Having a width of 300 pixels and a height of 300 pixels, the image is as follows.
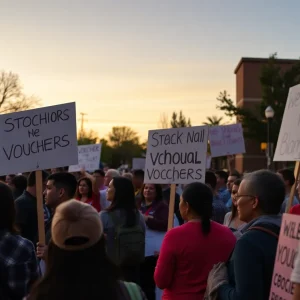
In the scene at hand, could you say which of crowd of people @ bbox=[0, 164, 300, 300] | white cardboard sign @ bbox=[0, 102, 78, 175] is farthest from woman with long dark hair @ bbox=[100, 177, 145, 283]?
white cardboard sign @ bbox=[0, 102, 78, 175]

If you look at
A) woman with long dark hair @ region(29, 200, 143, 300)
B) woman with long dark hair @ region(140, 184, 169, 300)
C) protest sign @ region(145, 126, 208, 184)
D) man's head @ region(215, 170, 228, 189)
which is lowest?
woman with long dark hair @ region(140, 184, 169, 300)

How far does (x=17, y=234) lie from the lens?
3.89 meters

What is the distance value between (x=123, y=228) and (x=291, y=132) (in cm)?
193

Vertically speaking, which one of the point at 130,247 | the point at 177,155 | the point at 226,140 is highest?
the point at 226,140

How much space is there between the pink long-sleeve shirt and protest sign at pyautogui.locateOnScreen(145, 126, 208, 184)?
2083 millimetres

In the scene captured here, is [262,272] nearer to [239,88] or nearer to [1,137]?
[1,137]

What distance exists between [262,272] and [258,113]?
43.8 metres

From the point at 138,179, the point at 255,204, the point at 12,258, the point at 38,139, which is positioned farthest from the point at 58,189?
the point at 138,179

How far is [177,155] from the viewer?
273 inches

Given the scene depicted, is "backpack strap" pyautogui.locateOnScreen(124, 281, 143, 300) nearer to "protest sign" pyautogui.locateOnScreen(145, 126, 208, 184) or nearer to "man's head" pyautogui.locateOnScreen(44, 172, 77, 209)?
"man's head" pyautogui.locateOnScreen(44, 172, 77, 209)

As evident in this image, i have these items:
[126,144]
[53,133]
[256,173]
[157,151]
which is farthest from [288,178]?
[126,144]

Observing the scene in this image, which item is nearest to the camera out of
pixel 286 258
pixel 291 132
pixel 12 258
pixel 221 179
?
pixel 286 258

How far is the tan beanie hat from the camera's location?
Result: 2.71 metres

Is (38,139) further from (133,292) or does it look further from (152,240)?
(133,292)
